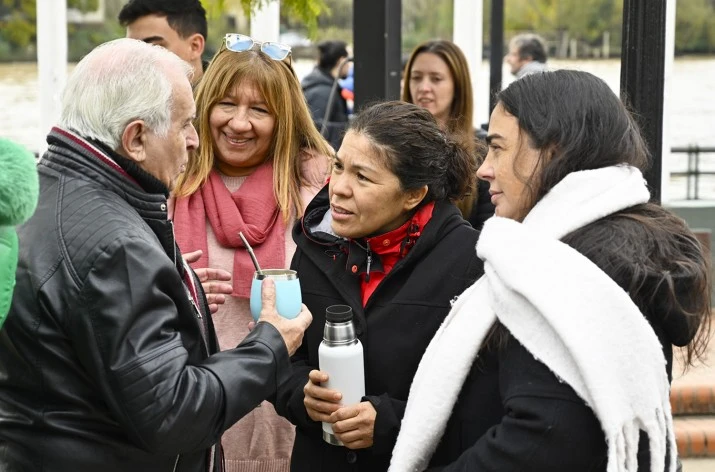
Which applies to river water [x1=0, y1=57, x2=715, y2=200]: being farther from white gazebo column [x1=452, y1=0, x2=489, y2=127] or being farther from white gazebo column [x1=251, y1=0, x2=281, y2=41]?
white gazebo column [x1=251, y1=0, x2=281, y2=41]

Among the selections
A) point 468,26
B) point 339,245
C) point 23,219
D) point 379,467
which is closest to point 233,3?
point 339,245

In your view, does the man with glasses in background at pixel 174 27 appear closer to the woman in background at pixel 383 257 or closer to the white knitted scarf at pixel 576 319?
the woman in background at pixel 383 257

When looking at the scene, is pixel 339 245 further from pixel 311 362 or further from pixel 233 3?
pixel 233 3

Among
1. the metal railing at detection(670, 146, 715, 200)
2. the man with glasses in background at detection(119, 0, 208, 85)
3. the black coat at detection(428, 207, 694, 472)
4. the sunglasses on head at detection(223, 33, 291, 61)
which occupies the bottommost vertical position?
the metal railing at detection(670, 146, 715, 200)

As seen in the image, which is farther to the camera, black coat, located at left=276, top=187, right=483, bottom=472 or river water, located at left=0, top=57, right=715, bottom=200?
river water, located at left=0, top=57, right=715, bottom=200

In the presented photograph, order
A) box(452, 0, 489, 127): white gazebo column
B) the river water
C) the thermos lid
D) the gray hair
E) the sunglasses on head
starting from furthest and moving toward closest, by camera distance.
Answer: the river water < box(452, 0, 489, 127): white gazebo column < the sunglasses on head < the thermos lid < the gray hair

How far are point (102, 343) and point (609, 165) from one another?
3.65 feet

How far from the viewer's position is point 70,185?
6.97 feet

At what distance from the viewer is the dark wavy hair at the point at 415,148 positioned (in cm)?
271

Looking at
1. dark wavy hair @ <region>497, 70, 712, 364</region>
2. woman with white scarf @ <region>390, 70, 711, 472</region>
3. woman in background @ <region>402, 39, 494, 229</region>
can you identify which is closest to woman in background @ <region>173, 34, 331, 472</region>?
woman with white scarf @ <region>390, 70, 711, 472</region>

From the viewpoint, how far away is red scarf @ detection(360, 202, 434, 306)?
270 cm

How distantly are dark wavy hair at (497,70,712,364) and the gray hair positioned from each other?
2.55ft

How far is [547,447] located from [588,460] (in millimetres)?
106

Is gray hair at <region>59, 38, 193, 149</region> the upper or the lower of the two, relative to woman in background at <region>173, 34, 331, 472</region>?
upper
